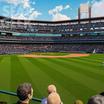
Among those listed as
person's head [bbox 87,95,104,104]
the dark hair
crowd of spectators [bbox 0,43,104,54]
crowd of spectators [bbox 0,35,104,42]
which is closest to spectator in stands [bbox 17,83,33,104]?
the dark hair

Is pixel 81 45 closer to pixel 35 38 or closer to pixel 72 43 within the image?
pixel 72 43

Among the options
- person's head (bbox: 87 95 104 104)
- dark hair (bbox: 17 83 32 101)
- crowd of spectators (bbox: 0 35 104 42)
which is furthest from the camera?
crowd of spectators (bbox: 0 35 104 42)

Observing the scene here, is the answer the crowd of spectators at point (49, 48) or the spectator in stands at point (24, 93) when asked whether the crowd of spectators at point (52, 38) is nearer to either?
the crowd of spectators at point (49, 48)

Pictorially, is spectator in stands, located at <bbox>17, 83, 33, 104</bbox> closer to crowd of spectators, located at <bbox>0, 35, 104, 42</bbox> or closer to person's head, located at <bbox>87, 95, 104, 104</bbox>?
person's head, located at <bbox>87, 95, 104, 104</bbox>

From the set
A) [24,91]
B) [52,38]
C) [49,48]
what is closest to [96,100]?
[24,91]

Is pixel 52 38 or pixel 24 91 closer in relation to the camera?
pixel 24 91

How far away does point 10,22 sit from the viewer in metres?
137

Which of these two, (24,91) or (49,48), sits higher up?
(24,91)

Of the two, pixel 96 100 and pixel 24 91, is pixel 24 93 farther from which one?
pixel 96 100

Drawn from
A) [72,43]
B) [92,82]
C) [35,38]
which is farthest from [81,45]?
[92,82]

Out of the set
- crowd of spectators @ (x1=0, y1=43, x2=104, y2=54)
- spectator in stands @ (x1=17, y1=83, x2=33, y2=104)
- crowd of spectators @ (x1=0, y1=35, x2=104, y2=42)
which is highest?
spectator in stands @ (x1=17, y1=83, x2=33, y2=104)

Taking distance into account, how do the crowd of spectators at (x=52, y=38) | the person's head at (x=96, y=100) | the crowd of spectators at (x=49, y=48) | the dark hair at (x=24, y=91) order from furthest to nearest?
the crowd of spectators at (x=52, y=38) < the crowd of spectators at (x=49, y=48) < the dark hair at (x=24, y=91) < the person's head at (x=96, y=100)

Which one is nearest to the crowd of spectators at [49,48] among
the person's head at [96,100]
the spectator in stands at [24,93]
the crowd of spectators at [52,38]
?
the crowd of spectators at [52,38]

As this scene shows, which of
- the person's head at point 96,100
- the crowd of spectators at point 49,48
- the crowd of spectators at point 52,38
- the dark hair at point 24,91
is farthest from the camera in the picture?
the crowd of spectators at point 52,38
